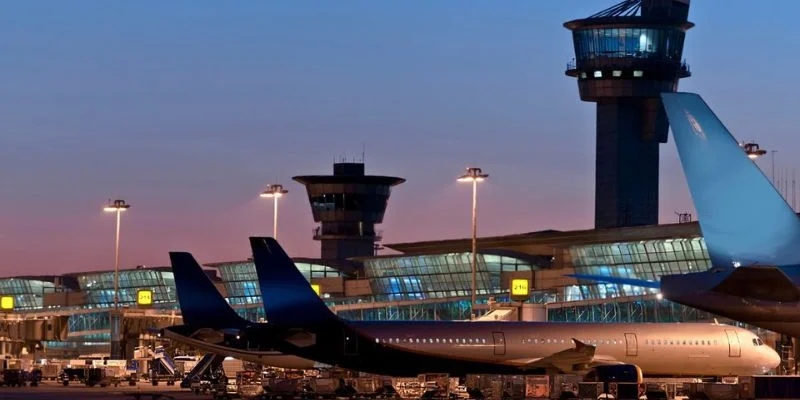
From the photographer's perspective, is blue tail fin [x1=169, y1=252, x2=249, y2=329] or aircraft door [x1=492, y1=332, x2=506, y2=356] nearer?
aircraft door [x1=492, y1=332, x2=506, y2=356]

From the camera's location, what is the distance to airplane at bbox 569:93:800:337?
32562 mm

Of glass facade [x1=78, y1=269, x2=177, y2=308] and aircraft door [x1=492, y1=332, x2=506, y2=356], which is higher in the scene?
glass facade [x1=78, y1=269, x2=177, y2=308]

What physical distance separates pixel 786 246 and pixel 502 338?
84.5 feet

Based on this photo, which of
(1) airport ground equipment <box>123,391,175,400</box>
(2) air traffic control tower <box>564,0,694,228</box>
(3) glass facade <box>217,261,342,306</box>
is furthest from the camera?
(2) air traffic control tower <box>564,0,694,228</box>

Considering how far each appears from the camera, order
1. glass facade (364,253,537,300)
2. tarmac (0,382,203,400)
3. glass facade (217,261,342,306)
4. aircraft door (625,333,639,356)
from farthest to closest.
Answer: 1. glass facade (217,261,342,306)
2. glass facade (364,253,537,300)
3. aircraft door (625,333,639,356)
4. tarmac (0,382,203,400)

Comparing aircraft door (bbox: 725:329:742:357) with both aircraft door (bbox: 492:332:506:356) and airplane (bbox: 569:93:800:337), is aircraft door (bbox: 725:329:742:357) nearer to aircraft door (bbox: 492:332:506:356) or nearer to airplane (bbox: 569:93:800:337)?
aircraft door (bbox: 492:332:506:356)

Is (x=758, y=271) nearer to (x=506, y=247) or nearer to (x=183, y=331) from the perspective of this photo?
(x=183, y=331)

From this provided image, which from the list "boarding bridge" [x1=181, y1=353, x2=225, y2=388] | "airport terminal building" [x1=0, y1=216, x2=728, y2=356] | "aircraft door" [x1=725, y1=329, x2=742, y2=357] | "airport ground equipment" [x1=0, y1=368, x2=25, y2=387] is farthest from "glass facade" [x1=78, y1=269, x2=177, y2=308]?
"aircraft door" [x1=725, y1=329, x2=742, y2=357]

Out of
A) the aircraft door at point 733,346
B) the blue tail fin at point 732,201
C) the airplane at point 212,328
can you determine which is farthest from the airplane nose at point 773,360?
the blue tail fin at point 732,201

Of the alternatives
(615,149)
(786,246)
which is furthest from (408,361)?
(615,149)

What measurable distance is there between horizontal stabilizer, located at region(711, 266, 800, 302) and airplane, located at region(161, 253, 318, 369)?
80.0 feet

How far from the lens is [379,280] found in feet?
529

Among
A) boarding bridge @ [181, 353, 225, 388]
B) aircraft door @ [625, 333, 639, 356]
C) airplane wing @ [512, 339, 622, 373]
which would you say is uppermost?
aircraft door @ [625, 333, 639, 356]

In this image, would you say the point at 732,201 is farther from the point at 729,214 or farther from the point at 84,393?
the point at 84,393
